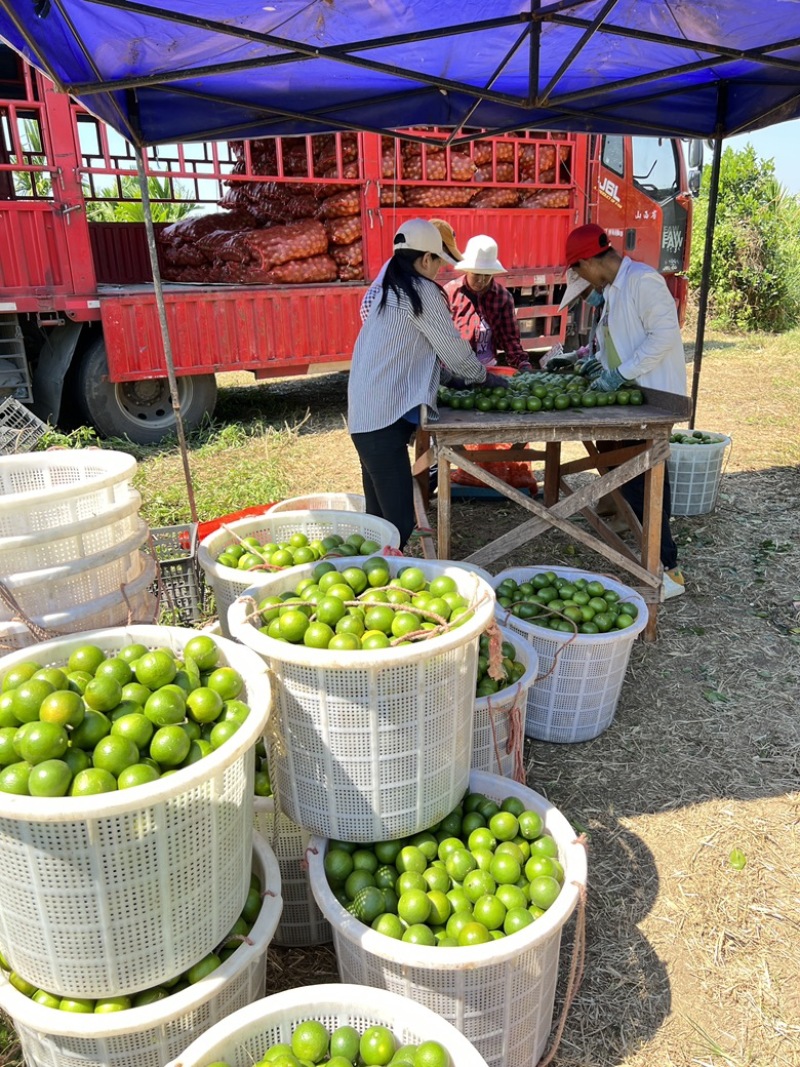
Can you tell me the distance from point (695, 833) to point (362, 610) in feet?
5.83

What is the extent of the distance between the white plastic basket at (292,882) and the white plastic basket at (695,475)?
15.2 feet

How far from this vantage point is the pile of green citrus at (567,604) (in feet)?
12.2

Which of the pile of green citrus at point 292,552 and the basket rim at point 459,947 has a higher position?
the pile of green citrus at point 292,552

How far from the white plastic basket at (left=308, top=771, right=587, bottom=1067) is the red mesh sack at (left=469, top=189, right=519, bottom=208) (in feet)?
29.4

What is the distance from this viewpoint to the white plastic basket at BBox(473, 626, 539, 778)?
3057 mm

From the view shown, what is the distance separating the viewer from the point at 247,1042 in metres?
1.77

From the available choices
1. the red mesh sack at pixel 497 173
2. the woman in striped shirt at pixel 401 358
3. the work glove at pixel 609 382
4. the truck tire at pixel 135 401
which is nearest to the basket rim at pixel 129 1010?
the woman in striped shirt at pixel 401 358

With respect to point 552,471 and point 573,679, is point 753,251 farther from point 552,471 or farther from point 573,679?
point 573,679

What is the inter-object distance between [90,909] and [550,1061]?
1461 mm

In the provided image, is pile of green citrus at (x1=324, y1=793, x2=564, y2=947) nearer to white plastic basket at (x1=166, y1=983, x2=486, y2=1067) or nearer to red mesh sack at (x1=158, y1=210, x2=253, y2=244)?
white plastic basket at (x1=166, y1=983, x2=486, y2=1067)

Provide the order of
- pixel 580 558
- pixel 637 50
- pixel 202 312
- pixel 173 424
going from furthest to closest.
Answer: pixel 173 424 < pixel 202 312 < pixel 580 558 < pixel 637 50

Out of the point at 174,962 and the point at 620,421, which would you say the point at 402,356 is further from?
the point at 174,962

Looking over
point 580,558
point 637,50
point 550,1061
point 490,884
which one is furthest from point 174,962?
point 637,50

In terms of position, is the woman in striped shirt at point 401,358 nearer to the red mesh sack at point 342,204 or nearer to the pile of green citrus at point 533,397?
the pile of green citrus at point 533,397
